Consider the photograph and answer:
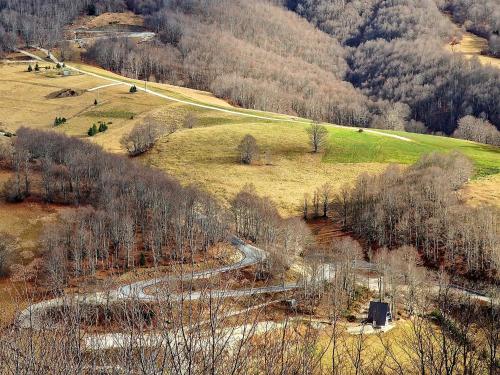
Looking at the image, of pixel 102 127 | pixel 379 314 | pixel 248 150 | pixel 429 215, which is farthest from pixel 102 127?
pixel 379 314

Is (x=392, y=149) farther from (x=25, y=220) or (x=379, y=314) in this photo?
(x=25, y=220)

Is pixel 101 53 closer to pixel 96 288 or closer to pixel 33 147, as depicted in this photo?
pixel 33 147

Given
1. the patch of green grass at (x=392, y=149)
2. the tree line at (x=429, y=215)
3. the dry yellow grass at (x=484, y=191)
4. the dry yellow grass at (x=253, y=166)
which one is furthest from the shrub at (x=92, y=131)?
the dry yellow grass at (x=484, y=191)

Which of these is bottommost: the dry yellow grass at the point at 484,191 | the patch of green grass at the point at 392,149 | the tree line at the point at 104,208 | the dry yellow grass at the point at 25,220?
the dry yellow grass at the point at 25,220

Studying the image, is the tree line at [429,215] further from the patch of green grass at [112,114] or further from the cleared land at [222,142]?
the patch of green grass at [112,114]

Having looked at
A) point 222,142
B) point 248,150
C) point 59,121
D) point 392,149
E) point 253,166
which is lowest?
point 253,166

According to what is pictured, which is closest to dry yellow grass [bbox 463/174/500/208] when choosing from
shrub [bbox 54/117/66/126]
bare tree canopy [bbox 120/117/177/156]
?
bare tree canopy [bbox 120/117/177/156]
